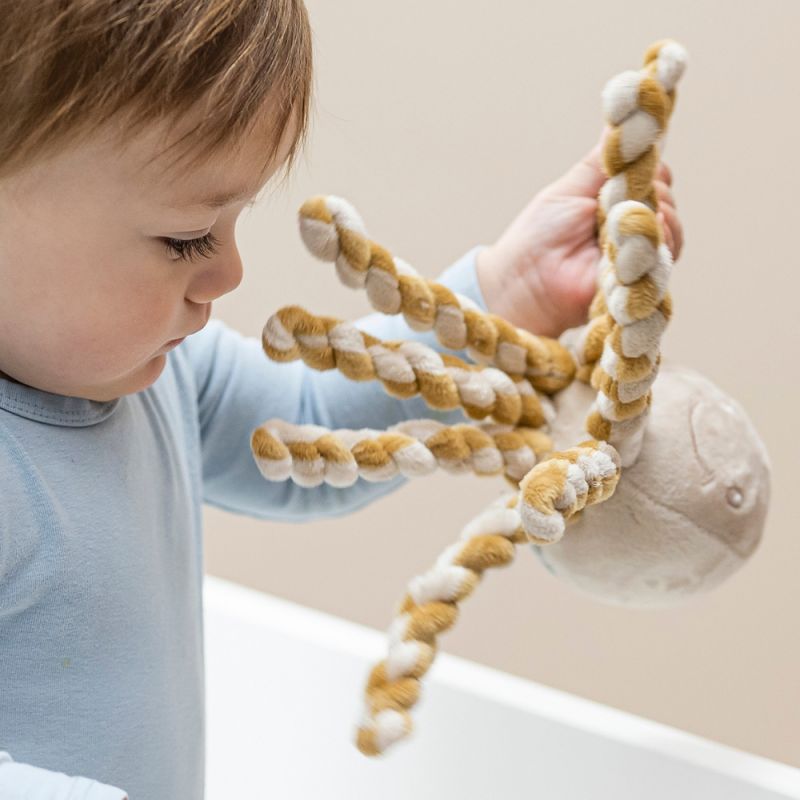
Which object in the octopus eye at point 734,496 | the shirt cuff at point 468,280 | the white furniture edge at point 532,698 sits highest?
the octopus eye at point 734,496

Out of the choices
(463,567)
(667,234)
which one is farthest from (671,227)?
(463,567)

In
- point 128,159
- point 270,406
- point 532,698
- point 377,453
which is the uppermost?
point 128,159

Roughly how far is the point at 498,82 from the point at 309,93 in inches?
21.8

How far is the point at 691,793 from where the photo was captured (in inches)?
28.4

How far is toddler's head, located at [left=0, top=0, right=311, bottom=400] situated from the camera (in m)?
0.40

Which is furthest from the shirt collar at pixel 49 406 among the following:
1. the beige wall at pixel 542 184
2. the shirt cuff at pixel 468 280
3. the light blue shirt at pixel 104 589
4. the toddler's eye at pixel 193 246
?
the beige wall at pixel 542 184

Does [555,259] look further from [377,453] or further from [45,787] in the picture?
[45,787]

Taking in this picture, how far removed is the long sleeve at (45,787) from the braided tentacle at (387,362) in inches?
7.9

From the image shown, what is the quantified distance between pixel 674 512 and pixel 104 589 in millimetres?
263

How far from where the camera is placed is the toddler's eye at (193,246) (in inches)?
17.9

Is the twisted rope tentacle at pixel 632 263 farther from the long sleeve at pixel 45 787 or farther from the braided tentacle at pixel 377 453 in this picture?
the long sleeve at pixel 45 787

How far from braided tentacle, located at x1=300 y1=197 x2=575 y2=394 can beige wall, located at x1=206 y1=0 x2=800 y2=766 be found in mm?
371

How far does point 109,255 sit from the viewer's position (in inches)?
17.4

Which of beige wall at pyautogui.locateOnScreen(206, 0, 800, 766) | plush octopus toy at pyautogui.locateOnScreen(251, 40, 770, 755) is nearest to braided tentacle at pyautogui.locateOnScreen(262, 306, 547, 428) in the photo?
plush octopus toy at pyautogui.locateOnScreen(251, 40, 770, 755)
